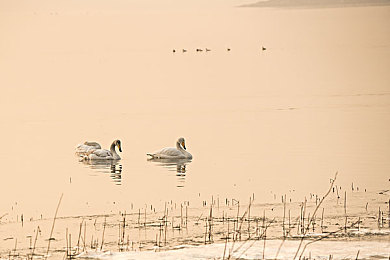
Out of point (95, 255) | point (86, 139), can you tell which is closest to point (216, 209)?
A: point (95, 255)

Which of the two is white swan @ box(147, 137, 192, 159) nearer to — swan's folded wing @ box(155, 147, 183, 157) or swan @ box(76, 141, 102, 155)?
swan's folded wing @ box(155, 147, 183, 157)

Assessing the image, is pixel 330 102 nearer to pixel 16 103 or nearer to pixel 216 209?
pixel 16 103

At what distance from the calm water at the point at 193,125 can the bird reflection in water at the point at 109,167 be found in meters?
0.04

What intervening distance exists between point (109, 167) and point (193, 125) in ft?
23.0

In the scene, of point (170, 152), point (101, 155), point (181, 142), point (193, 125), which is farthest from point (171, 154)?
point (193, 125)

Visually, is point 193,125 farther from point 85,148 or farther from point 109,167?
point 109,167

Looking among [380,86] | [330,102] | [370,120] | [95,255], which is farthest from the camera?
[380,86]

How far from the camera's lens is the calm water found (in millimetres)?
17516

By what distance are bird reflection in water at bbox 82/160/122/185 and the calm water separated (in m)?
0.04

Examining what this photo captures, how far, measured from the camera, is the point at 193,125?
1072 inches

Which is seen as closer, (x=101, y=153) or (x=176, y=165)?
(x=176, y=165)

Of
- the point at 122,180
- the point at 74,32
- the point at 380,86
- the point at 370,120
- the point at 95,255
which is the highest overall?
the point at 74,32

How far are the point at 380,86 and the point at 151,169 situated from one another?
2217 cm

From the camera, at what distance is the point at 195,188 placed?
17.3 meters
